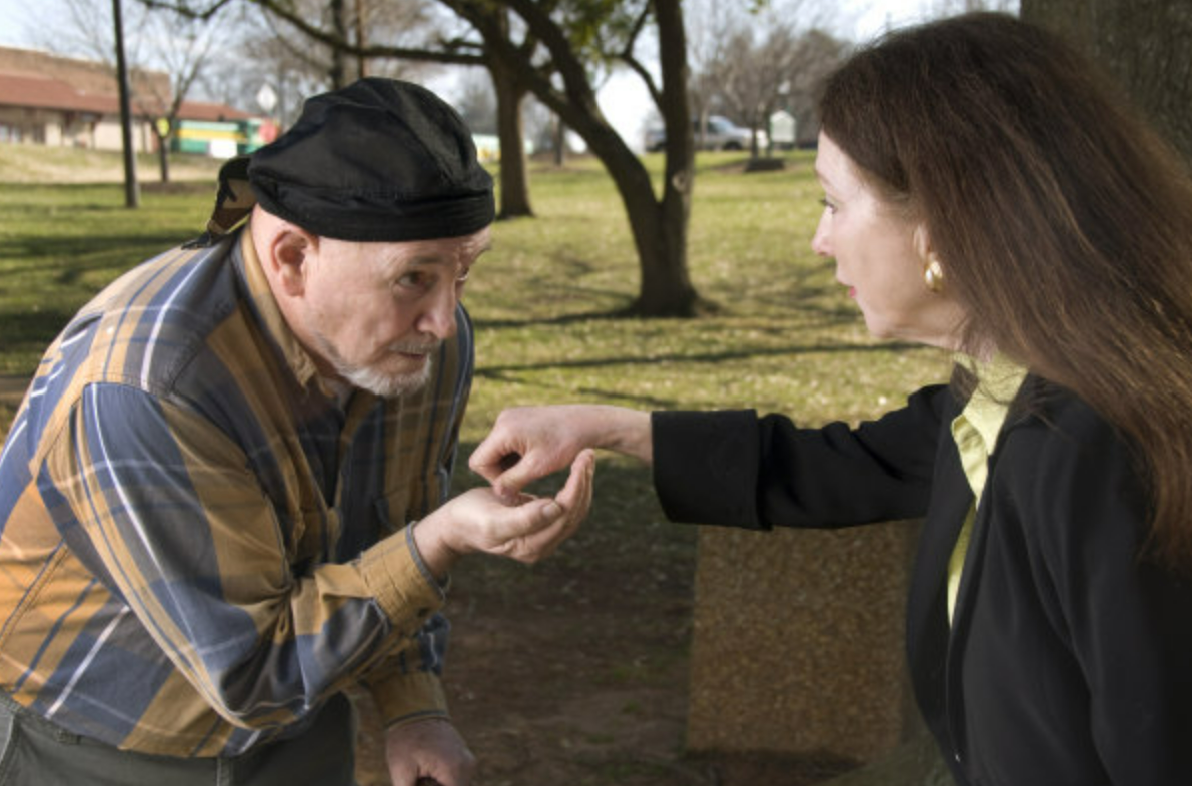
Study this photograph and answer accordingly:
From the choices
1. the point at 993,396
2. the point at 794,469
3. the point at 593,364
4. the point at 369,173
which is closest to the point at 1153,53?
the point at 794,469

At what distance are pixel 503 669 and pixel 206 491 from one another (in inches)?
154

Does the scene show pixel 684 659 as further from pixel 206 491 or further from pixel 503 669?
pixel 206 491

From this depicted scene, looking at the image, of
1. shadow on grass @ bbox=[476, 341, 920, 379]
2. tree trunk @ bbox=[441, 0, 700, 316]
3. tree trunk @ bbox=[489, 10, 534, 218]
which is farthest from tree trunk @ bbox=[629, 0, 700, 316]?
tree trunk @ bbox=[489, 10, 534, 218]

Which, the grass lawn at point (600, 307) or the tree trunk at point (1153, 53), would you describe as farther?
the grass lawn at point (600, 307)

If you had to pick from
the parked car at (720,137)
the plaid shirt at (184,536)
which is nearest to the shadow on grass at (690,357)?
the plaid shirt at (184,536)

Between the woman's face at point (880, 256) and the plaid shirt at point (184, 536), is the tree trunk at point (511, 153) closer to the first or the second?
the plaid shirt at point (184, 536)

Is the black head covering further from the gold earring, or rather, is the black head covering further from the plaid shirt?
the gold earring

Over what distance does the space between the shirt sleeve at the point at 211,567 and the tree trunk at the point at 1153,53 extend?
2.66 metres

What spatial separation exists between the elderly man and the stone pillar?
2.60 meters

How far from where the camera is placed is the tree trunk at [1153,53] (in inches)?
149

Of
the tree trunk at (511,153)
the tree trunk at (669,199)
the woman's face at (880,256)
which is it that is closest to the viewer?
the woman's face at (880,256)

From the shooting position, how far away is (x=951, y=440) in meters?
2.03

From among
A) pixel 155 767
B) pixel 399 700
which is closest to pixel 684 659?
pixel 399 700

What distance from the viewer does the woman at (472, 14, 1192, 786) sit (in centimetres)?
165
